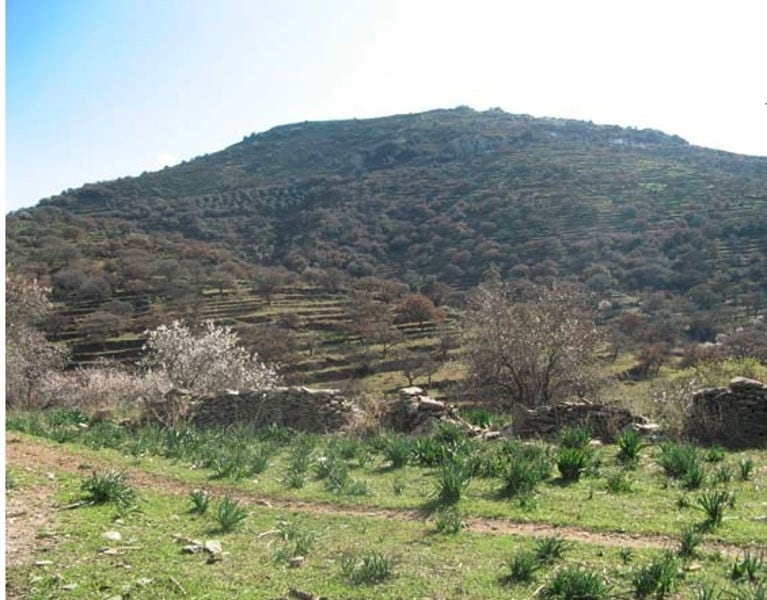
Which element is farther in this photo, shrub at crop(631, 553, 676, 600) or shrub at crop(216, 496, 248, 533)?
shrub at crop(216, 496, 248, 533)

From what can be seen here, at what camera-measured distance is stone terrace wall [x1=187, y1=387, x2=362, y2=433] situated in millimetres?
15992

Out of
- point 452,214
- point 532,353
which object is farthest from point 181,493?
point 452,214

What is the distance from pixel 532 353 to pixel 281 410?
343 inches

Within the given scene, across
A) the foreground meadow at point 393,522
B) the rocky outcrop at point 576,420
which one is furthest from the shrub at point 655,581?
the rocky outcrop at point 576,420

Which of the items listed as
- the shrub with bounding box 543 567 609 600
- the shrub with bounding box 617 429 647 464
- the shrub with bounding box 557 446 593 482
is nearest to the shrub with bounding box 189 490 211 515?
the shrub with bounding box 543 567 609 600

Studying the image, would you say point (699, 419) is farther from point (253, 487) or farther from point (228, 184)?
point (228, 184)

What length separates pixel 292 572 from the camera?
228 inches

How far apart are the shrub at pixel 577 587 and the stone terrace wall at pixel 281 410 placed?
1071 cm

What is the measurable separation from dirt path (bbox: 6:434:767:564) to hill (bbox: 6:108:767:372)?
48799 millimetres

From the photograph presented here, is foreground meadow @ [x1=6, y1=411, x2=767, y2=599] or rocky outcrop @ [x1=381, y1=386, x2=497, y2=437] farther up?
foreground meadow @ [x1=6, y1=411, x2=767, y2=599]

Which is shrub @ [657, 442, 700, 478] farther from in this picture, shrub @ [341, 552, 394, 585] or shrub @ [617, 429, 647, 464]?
shrub @ [341, 552, 394, 585]

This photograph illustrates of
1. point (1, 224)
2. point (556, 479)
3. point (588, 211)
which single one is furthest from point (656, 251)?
point (1, 224)

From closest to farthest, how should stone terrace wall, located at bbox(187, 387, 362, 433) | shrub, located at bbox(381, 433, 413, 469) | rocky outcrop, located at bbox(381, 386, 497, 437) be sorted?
shrub, located at bbox(381, 433, 413, 469) → rocky outcrop, located at bbox(381, 386, 497, 437) → stone terrace wall, located at bbox(187, 387, 362, 433)

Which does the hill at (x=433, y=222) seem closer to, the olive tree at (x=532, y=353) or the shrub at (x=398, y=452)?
the olive tree at (x=532, y=353)
